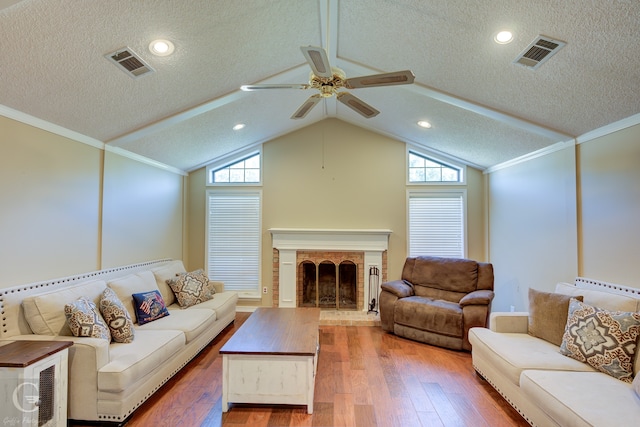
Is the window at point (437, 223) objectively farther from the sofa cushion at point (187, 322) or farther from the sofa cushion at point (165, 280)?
the sofa cushion at point (165, 280)

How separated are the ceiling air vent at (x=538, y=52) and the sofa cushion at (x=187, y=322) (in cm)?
392

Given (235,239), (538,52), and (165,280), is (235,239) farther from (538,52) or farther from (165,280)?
(538,52)

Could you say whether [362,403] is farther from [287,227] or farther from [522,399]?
[287,227]

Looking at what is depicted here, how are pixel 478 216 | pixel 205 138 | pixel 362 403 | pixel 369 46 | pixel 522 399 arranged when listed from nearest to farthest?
pixel 522 399
pixel 362 403
pixel 369 46
pixel 205 138
pixel 478 216

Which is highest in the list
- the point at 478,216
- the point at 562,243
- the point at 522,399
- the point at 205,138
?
the point at 205,138

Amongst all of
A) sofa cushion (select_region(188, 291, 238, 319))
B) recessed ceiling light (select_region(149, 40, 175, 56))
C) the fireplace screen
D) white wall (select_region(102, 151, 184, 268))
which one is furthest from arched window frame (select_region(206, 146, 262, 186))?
recessed ceiling light (select_region(149, 40, 175, 56))

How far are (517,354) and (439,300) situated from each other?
186 cm

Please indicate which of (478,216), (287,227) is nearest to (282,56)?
(287,227)

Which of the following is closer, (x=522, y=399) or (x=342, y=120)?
(x=522, y=399)

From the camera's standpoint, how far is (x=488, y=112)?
347 centimetres

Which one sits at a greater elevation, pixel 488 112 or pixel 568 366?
pixel 488 112

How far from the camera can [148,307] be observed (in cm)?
345

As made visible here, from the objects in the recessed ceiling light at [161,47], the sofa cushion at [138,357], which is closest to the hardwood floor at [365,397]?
the sofa cushion at [138,357]

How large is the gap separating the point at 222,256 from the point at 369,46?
4.11 metres
